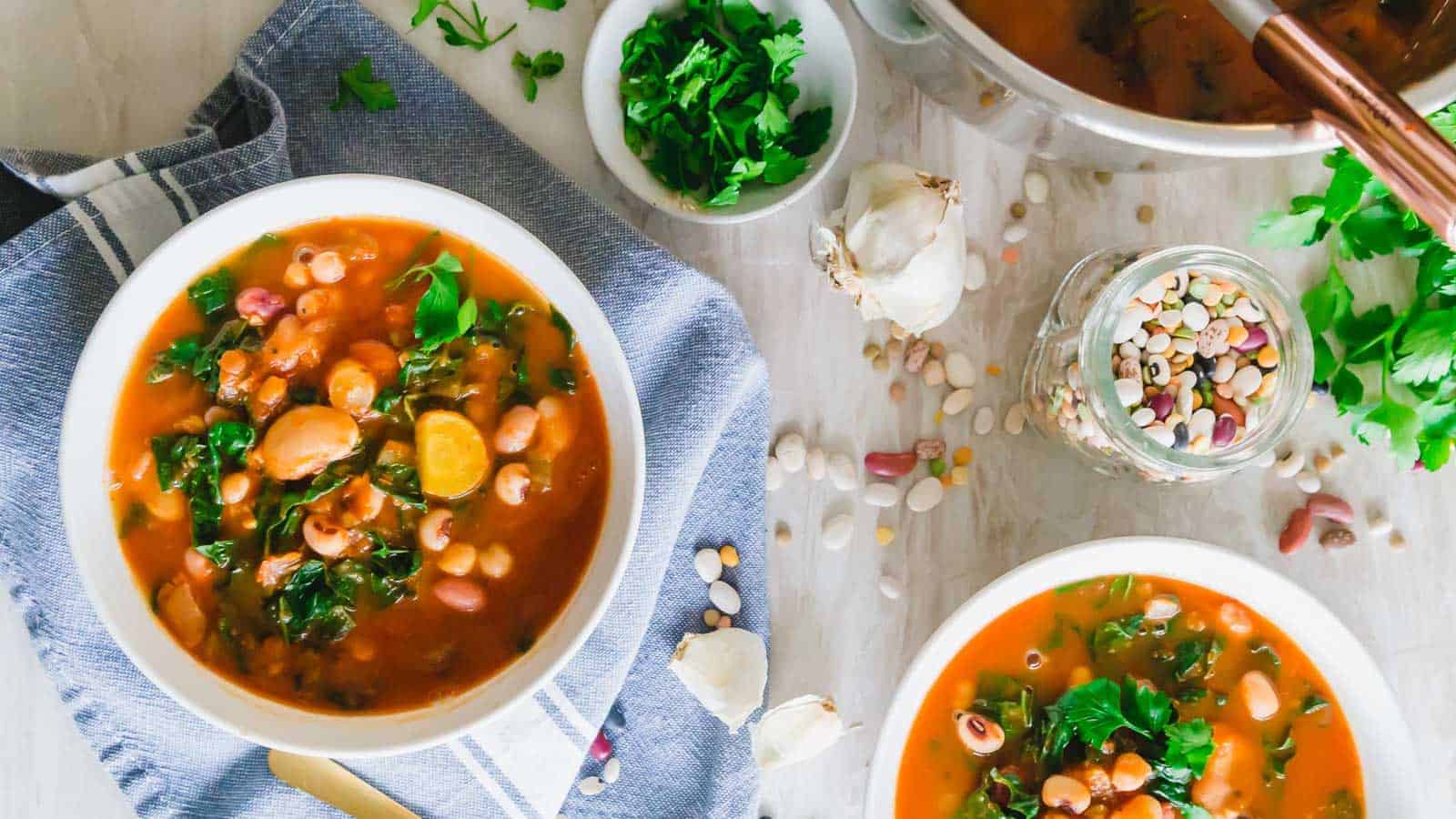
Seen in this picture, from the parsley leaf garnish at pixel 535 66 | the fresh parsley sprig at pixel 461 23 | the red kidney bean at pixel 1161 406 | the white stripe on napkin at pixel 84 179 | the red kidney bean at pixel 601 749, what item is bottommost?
the red kidney bean at pixel 601 749

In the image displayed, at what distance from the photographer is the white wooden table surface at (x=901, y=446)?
5.57 ft

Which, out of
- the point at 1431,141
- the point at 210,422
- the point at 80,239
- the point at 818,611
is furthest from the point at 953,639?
the point at 80,239

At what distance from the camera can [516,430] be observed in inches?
56.2

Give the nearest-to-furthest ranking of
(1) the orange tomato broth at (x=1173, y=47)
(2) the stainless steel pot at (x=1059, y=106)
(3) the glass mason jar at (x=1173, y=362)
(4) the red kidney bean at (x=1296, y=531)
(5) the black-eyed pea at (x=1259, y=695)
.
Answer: (2) the stainless steel pot at (x=1059, y=106) → (1) the orange tomato broth at (x=1173, y=47) → (3) the glass mason jar at (x=1173, y=362) → (5) the black-eyed pea at (x=1259, y=695) → (4) the red kidney bean at (x=1296, y=531)

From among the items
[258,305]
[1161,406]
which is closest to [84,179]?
[258,305]

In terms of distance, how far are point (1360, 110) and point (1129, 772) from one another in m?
0.96

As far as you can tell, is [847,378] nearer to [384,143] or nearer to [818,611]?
[818,611]

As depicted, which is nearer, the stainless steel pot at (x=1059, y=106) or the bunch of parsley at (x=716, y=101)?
the stainless steel pot at (x=1059, y=106)

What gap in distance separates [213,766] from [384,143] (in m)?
0.94

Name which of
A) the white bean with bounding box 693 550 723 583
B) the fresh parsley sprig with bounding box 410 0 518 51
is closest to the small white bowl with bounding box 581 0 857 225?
the fresh parsley sprig with bounding box 410 0 518 51

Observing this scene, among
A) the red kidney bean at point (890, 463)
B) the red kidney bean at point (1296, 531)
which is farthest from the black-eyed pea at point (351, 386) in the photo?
the red kidney bean at point (1296, 531)

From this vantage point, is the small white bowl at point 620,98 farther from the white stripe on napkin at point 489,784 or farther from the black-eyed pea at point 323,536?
the white stripe on napkin at point 489,784

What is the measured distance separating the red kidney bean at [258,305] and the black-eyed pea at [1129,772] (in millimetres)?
1303

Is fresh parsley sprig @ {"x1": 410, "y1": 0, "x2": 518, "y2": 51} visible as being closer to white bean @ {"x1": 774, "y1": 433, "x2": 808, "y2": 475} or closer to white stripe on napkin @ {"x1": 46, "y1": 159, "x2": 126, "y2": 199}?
white stripe on napkin @ {"x1": 46, "y1": 159, "x2": 126, "y2": 199}
